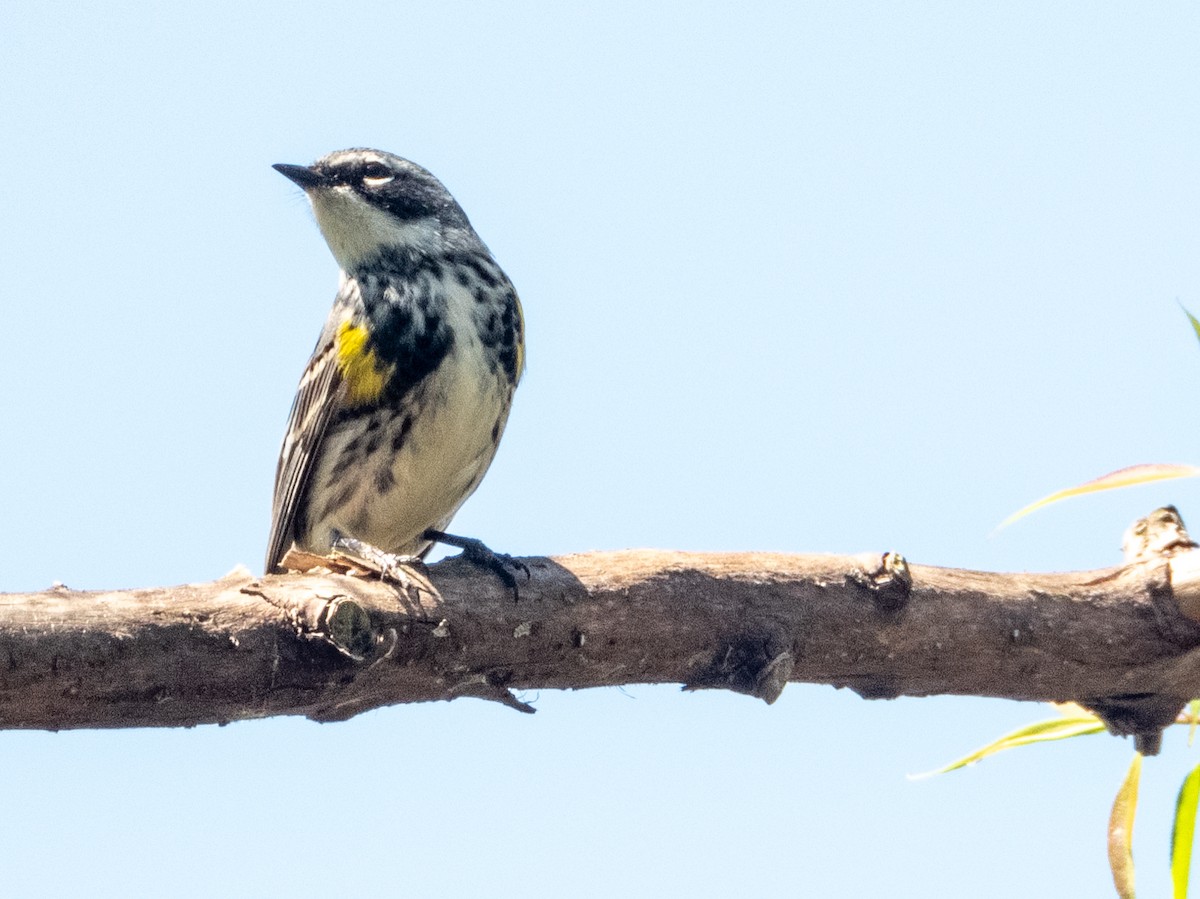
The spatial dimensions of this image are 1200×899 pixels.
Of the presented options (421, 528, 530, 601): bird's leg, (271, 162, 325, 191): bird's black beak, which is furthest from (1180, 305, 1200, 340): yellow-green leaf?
(271, 162, 325, 191): bird's black beak

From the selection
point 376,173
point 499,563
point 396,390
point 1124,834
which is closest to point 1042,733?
point 1124,834

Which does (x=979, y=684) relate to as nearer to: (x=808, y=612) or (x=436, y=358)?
(x=808, y=612)

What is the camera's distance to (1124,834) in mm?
4031

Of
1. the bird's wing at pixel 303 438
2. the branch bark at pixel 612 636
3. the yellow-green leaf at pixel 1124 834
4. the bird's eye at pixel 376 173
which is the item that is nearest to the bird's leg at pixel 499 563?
the branch bark at pixel 612 636

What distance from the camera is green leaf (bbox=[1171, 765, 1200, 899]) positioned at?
384cm

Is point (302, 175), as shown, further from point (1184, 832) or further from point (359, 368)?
point (1184, 832)

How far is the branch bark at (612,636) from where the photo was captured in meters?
3.50

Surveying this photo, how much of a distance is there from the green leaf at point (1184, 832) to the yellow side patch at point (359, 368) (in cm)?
323

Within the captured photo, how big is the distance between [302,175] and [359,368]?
1.36 meters

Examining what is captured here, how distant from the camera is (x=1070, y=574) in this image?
468 centimetres

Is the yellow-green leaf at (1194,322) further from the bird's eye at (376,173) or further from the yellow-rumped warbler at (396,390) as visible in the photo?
the bird's eye at (376,173)

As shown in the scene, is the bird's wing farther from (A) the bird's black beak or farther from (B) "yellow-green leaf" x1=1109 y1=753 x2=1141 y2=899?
(B) "yellow-green leaf" x1=1109 y1=753 x2=1141 y2=899

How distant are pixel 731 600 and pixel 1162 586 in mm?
1386

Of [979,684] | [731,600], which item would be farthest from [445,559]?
[979,684]
